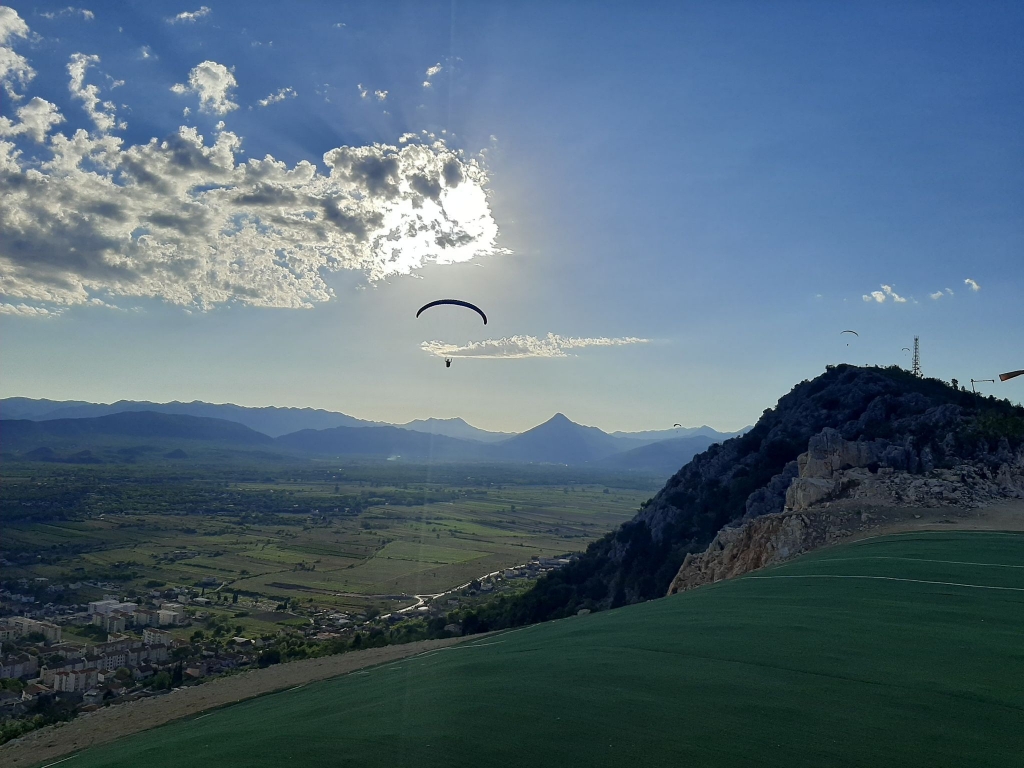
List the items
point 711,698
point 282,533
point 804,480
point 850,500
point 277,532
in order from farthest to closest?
point 277,532
point 282,533
point 804,480
point 850,500
point 711,698

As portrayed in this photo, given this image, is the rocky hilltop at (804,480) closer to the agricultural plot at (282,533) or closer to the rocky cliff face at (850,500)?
the rocky cliff face at (850,500)

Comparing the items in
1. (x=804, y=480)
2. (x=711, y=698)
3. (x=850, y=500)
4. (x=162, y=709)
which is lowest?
(x=162, y=709)

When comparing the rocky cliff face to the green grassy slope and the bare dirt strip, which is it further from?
the bare dirt strip

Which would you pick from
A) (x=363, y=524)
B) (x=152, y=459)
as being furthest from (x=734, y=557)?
(x=152, y=459)

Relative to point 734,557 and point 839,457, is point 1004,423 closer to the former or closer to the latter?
point 839,457

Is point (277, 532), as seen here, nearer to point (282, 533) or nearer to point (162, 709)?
point (282, 533)

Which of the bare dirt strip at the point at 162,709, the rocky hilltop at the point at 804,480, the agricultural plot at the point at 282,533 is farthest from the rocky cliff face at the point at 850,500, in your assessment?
the agricultural plot at the point at 282,533

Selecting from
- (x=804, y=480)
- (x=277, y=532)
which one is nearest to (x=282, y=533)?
(x=277, y=532)
